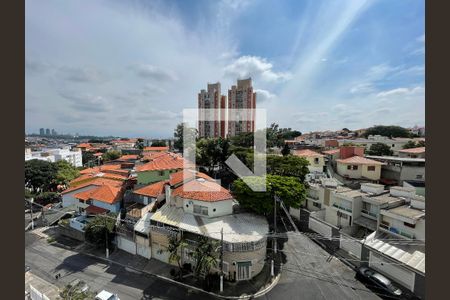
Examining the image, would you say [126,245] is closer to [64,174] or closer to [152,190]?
[152,190]

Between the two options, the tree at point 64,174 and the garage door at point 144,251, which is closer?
the garage door at point 144,251

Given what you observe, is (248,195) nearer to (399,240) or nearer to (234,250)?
(234,250)

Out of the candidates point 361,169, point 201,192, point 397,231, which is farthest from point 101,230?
point 361,169

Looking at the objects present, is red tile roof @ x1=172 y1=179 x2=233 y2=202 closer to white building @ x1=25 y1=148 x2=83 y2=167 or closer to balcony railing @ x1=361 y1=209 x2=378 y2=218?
balcony railing @ x1=361 y1=209 x2=378 y2=218

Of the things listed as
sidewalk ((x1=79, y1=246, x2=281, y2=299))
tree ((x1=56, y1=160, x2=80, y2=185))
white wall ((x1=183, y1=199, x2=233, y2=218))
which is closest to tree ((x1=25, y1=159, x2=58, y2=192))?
tree ((x1=56, y1=160, x2=80, y2=185))

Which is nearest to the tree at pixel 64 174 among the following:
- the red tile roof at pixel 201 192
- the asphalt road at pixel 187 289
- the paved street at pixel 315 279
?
the asphalt road at pixel 187 289

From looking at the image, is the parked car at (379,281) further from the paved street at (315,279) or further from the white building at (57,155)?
the white building at (57,155)
